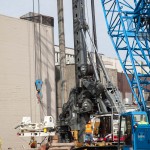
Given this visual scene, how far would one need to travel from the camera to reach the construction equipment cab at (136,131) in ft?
48.9

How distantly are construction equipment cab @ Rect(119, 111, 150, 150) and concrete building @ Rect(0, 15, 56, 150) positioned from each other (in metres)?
20.8

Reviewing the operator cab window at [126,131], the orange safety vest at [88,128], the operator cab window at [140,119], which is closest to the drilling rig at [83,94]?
the orange safety vest at [88,128]

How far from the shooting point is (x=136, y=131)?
1494 centimetres

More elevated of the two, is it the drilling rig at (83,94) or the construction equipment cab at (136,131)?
the drilling rig at (83,94)

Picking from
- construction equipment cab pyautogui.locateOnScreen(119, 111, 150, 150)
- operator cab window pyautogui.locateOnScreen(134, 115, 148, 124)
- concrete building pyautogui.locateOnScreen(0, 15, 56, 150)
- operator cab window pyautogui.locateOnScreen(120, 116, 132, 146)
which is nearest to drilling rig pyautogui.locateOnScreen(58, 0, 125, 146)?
operator cab window pyautogui.locateOnScreen(120, 116, 132, 146)

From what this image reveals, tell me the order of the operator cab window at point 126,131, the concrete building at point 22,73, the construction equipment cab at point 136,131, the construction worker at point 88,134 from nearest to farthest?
the construction equipment cab at point 136,131
the operator cab window at point 126,131
the construction worker at point 88,134
the concrete building at point 22,73

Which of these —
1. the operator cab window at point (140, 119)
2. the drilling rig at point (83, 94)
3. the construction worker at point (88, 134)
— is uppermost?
the drilling rig at point (83, 94)

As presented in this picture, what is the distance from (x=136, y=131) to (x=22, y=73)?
78.0 feet

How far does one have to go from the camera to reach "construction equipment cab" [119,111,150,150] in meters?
14.9

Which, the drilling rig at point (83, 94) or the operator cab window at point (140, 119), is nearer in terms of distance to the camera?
the operator cab window at point (140, 119)

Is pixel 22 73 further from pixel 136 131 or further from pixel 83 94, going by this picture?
pixel 136 131

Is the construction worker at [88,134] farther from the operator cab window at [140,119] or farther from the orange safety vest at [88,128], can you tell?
the operator cab window at [140,119]

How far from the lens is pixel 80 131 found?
23391 millimetres

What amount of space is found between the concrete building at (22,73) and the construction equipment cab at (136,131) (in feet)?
68.3
